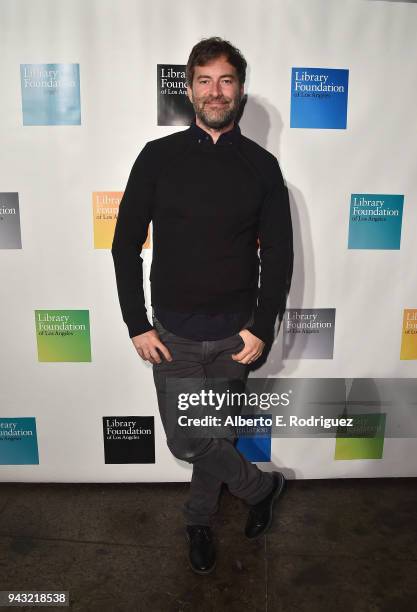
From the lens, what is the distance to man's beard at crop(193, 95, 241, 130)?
1685 millimetres

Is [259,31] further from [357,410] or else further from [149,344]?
[357,410]

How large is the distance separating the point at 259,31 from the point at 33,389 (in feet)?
6.44

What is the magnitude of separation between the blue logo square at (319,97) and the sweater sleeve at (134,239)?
2.56 feet

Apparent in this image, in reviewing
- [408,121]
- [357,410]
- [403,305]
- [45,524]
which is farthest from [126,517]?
[408,121]

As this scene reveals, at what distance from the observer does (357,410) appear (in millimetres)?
2461

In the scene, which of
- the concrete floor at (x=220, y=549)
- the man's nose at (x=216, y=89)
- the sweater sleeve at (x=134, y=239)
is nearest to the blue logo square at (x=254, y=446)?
the concrete floor at (x=220, y=549)

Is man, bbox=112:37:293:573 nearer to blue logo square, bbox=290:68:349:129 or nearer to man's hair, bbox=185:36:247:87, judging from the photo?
man's hair, bbox=185:36:247:87

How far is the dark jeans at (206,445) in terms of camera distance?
1822 mm

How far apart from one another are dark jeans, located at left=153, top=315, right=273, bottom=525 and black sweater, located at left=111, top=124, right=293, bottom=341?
13 cm

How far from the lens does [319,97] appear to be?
83.1 inches

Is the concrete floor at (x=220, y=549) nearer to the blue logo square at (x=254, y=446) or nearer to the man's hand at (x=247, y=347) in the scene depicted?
the blue logo square at (x=254, y=446)

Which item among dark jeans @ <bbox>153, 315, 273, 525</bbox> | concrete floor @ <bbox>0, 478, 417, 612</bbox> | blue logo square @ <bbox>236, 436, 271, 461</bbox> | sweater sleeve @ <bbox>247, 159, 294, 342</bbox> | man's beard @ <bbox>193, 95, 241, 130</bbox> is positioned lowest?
concrete floor @ <bbox>0, 478, 417, 612</bbox>

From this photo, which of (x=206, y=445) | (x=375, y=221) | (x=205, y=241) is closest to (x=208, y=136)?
(x=205, y=241)

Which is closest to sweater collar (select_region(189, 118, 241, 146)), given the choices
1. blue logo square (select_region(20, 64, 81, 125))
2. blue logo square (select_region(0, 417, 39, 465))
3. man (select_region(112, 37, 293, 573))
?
man (select_region(112, 37, 293, 573))
